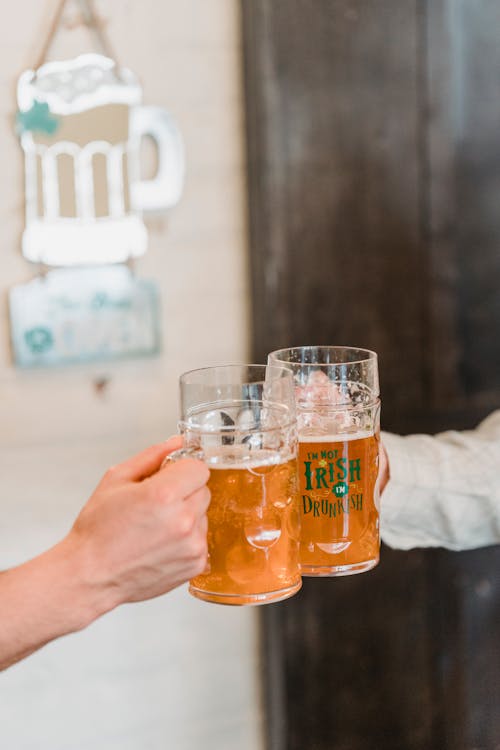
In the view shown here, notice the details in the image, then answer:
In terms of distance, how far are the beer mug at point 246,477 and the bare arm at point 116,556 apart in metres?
0.03

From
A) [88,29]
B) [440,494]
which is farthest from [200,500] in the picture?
[88,29]

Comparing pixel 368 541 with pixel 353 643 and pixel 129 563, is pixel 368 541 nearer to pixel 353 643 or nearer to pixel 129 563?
pixel 129 563

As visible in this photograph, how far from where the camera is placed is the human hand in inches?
38.9

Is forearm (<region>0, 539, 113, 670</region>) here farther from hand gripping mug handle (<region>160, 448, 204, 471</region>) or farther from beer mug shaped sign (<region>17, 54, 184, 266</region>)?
beer mug shaped sign (<region>17, 54, 184, 266</region>)

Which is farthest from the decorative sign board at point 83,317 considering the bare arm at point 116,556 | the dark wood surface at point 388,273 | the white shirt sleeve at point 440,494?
the bare arm at point 116,556

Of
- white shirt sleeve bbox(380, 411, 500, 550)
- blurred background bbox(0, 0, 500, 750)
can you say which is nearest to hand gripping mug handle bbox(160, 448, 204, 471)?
white shirt sleeve bbox(380, 411, 500, 550)

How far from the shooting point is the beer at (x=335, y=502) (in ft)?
3.58

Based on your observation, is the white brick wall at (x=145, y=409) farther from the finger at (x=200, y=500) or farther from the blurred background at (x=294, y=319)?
the finger at (x=200, y=500)

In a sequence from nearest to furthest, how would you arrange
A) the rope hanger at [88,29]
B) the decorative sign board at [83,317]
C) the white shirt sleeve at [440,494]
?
the white shirt sleeve at [440,494]
the rope hanger at [88,29]
the decorative sign board at [83,317]

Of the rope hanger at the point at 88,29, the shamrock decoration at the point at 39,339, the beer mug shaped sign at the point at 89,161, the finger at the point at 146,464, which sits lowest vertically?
the finger at the point at 146,464

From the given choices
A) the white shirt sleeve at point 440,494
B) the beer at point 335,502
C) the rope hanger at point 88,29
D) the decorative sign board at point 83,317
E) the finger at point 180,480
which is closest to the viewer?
the finger at point 180,480

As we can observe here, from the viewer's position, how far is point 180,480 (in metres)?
0.97

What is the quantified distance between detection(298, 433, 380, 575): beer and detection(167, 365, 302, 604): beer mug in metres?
0.04

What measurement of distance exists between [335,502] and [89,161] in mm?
1291
